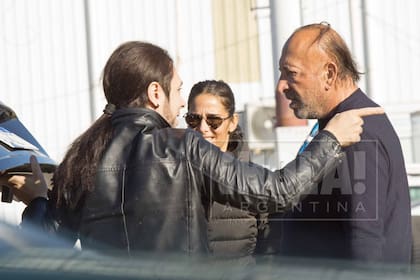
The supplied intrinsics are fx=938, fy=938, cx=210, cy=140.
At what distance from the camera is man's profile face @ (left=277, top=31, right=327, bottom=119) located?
123 inches

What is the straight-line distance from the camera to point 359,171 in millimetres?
2859

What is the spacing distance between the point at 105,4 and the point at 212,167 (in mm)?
9206

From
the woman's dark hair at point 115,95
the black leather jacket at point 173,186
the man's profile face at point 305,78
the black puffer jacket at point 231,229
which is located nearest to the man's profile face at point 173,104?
the woman's dark hair at point 115,95

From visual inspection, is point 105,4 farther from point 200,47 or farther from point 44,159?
point 44,159

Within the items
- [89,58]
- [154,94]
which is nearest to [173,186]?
[154,94]

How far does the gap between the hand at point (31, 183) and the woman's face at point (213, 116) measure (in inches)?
46.6

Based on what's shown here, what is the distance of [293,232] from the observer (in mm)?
3174

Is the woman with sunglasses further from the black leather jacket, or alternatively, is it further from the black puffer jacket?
the black leather jacket

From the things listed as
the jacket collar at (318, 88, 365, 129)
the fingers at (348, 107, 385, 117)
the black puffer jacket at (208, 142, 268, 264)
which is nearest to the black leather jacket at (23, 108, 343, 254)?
the fingers at (348, 107, 385, 117)

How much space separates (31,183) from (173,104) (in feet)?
1.86

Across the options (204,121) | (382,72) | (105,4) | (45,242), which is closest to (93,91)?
(105,4)

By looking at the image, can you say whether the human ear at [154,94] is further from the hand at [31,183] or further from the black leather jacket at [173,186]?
the hand at [31,183]

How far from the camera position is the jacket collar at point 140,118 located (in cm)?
286

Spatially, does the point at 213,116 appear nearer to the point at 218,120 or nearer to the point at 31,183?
the point at 218,120
